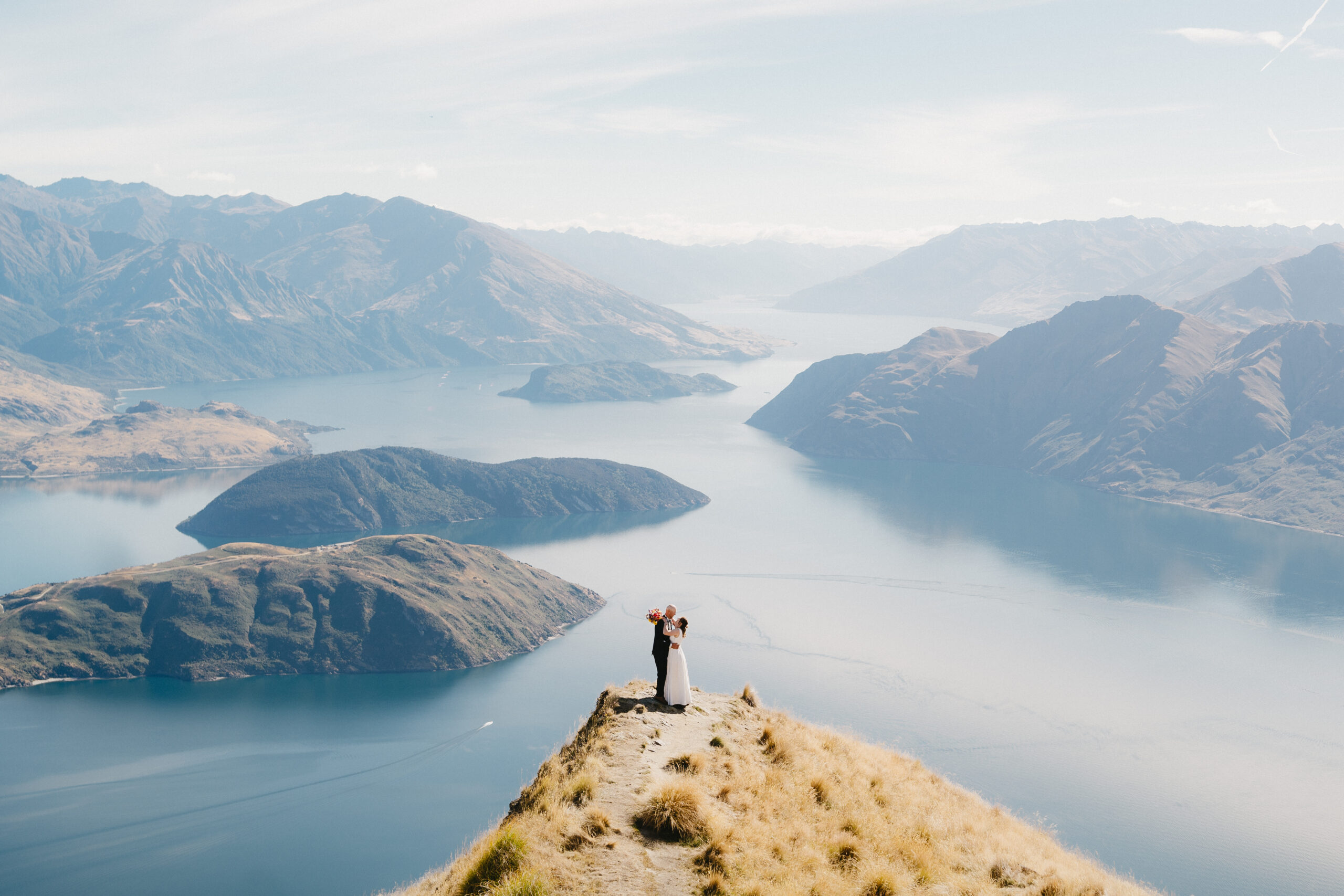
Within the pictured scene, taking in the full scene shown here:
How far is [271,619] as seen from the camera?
148375 millimetres

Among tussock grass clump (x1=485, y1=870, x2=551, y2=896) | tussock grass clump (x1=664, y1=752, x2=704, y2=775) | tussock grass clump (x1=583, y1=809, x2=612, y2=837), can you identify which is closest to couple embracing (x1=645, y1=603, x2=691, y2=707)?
tussock grass clump (x1=664, y1=752, x2=704, y2=775)

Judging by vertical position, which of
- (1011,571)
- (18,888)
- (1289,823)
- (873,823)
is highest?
(873,823)

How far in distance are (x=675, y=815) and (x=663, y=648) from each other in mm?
8107


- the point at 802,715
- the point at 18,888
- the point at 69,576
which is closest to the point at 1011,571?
the point at 802,715

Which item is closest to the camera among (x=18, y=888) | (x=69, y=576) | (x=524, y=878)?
(x=524, y=878)

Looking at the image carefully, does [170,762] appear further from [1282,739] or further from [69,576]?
[1282,739]

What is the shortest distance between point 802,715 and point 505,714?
1563 inches

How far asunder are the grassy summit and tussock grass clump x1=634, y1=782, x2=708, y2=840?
3 cm

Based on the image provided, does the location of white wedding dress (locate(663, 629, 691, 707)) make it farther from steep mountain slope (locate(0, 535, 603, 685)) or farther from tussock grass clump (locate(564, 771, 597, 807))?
steep mountain slope (locate(0, 535, 603, 685))

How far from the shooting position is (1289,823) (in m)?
98.2

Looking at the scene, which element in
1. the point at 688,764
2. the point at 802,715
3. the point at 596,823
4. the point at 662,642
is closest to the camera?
the point at 596,823

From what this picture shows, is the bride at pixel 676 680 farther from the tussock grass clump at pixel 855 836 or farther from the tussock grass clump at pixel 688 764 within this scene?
the tussock grass clump at pixel 688 764

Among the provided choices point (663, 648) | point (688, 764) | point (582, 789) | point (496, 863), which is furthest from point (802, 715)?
point (496, 863)

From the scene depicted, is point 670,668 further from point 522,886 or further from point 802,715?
point 802,715
